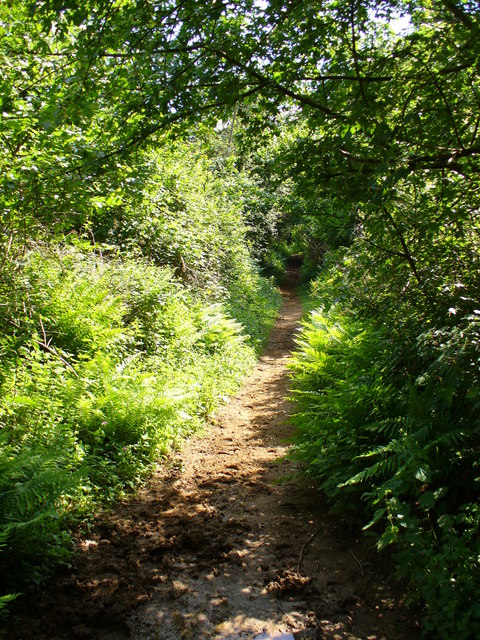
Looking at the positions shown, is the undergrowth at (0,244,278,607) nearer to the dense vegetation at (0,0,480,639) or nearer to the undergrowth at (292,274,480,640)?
Result: the dense vegetation at (0,0,480,639)

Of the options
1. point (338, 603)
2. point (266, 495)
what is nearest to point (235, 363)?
point (266, 495)

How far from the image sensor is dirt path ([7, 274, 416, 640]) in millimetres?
2938

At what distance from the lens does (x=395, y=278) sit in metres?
4.11

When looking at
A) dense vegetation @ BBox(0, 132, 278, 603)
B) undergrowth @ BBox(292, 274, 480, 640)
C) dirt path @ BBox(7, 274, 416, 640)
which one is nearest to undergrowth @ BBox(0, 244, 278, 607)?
dense vegetation @ BBox(0, 132, 278, 603)

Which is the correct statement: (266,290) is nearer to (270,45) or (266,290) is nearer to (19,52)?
(19,52)

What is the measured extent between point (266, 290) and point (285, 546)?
18171 mm

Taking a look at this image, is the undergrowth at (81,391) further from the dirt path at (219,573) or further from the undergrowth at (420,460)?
the undergrowth at (420,460)

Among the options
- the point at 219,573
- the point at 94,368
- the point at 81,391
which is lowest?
the point at 219,573

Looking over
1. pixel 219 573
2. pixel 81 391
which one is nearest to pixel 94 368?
pixel 81 391

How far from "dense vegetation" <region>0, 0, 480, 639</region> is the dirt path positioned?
32cm

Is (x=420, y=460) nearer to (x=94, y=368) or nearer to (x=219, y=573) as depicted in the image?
(x=219, y=573)

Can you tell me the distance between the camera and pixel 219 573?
3.53 meters

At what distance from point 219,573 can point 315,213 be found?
3583mm

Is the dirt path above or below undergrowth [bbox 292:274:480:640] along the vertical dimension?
below
